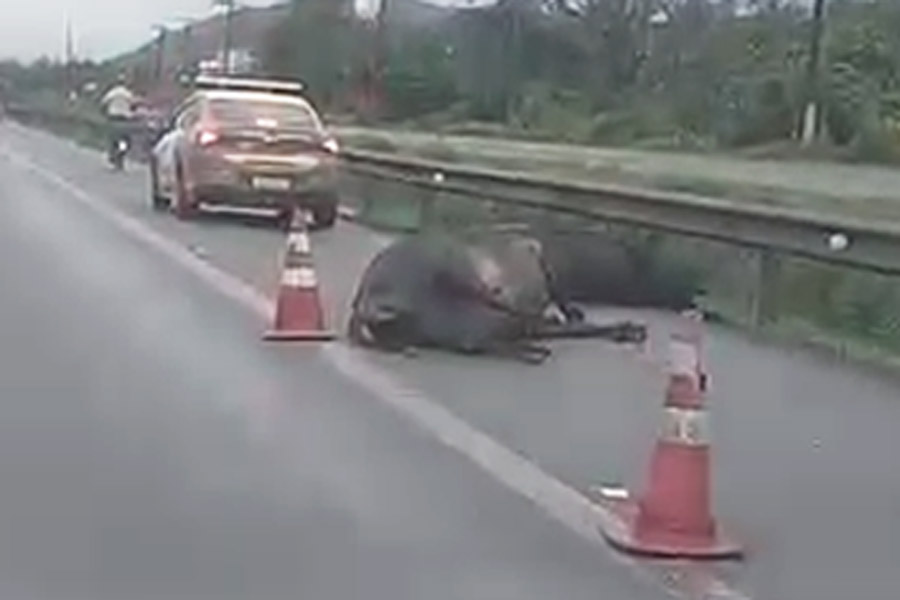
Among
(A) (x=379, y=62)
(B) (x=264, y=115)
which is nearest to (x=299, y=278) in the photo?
(B) (x=264, y=115)

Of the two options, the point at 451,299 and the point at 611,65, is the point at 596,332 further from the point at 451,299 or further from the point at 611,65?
the point at 611,65

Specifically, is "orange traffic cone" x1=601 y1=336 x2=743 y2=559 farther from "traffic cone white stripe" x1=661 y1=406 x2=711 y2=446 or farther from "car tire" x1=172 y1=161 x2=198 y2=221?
"car tire" x1=172 y1=161 x2=198 y2=221

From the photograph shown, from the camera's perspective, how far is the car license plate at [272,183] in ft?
101

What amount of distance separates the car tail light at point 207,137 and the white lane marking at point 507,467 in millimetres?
11141

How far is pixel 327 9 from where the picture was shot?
112125mm

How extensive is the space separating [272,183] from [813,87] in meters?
37.9

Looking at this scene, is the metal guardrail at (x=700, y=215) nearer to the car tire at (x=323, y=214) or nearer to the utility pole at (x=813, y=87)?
the car tire at (x=323, y=214)

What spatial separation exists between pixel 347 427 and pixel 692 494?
342 cm

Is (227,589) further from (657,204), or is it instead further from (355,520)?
(657,204)

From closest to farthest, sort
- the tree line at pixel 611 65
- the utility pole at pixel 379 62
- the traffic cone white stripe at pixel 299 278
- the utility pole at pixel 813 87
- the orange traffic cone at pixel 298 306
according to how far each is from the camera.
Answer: the traffic cone white stripe at pixel 299 278 → the orange traffic cone at pixel 298 306 → the utility pole at pixel 813 87 → the tree line at pixel 611 65 → the utility pole at pixel 379 62

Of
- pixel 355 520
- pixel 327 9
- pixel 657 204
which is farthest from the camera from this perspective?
pixel 327 9

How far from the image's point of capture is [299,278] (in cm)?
1638

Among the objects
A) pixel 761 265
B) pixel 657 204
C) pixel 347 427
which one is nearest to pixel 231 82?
pixel 657 204

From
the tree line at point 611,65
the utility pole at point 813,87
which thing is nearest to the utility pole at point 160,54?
the tree line at point 611,65
